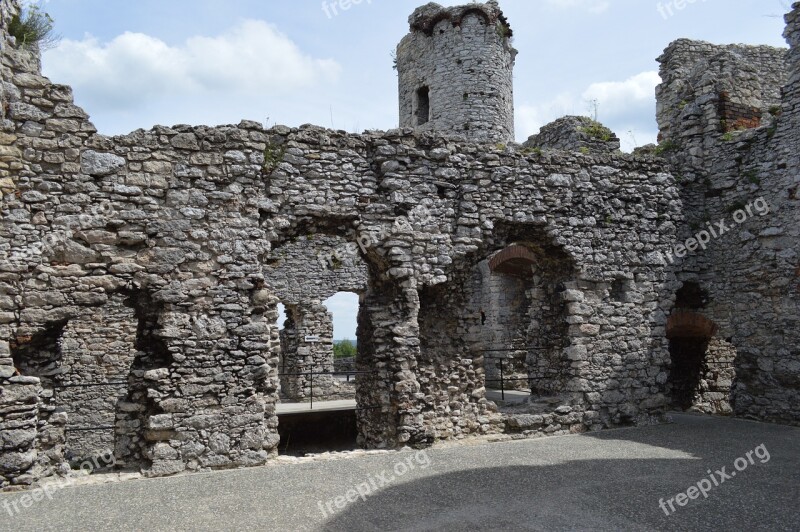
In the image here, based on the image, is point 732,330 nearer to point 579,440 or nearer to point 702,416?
point 702,416

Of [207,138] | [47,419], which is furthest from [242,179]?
[47,419]

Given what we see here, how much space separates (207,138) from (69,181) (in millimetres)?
1647

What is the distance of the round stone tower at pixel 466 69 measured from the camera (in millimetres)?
18812

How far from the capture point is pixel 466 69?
1900cm

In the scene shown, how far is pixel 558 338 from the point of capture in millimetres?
9766

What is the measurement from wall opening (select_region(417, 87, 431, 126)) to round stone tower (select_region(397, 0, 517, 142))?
0.07 m

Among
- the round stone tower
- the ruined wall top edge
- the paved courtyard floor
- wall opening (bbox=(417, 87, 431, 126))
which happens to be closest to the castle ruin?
the paved courtyard floor

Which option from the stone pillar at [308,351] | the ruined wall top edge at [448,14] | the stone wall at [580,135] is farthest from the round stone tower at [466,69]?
the stone pillar at [308,351]

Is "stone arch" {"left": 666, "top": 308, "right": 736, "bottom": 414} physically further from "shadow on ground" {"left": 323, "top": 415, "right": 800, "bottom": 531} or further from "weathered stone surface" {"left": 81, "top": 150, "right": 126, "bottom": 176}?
"weathered stone surface" {"left": 81, "top": 150, "right": 126, "bottom": 176}

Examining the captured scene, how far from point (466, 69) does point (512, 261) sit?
702 centimetres

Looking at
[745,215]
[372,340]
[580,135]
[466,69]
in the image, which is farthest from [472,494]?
[466,69]

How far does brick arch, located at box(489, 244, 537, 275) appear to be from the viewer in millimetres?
14852

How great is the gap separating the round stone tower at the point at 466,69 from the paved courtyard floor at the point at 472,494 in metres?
12.7

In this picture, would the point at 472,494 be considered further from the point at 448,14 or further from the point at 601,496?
the point at 448,14
